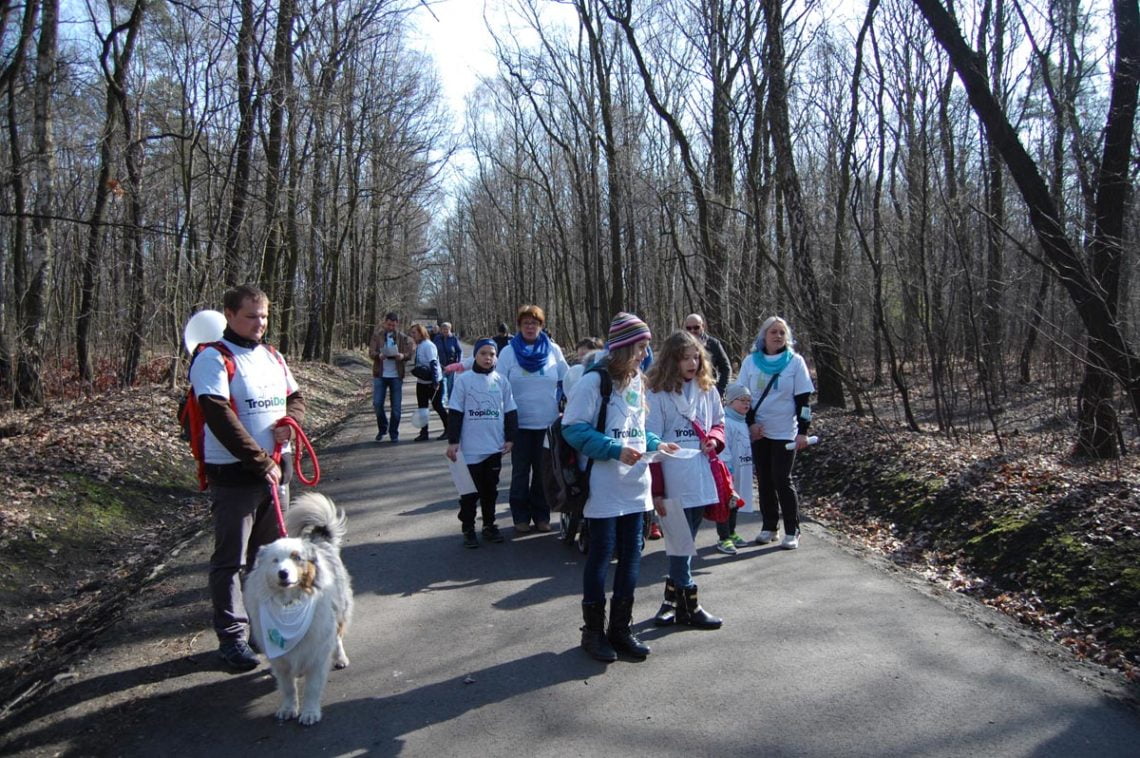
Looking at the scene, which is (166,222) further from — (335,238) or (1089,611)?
(335,238)

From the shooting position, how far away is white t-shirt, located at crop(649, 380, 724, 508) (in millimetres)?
5078

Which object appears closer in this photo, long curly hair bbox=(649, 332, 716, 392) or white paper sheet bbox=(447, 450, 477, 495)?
long curly hair bbox=(649, 332, 716, 392)

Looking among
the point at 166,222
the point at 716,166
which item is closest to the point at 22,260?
the point at 166,222

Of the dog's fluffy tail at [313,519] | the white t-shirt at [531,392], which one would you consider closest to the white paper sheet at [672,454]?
the dog's fluffy tail at [313,519]

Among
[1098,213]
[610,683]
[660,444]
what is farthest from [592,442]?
[1098,213]

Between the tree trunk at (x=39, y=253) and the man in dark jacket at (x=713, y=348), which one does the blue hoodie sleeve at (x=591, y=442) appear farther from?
the tree trunk at (x=39, y=253)

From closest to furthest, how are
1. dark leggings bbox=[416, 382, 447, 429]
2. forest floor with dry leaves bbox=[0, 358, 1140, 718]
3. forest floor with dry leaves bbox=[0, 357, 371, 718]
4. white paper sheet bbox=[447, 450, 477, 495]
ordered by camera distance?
forest floor with dry leaves bbox=[0, 358, 1140, 718], forest floor with dry leaves bbox=[0, 357, 371, 718], white paper sheet bbox=[447, 450, 477, 495], dark leggings bbox=[416, 382, 447, 429]

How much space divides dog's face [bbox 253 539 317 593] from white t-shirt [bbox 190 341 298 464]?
0.78 metres

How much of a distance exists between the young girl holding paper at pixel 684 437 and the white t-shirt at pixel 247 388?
2.36m

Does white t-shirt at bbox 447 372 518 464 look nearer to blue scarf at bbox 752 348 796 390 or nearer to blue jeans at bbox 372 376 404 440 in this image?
blue scarf at bbox 752 348 796 390

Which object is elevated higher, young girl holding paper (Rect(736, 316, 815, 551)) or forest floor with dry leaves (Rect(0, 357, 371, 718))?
young girl holding paper (Rect(736, 316, 815, 551))

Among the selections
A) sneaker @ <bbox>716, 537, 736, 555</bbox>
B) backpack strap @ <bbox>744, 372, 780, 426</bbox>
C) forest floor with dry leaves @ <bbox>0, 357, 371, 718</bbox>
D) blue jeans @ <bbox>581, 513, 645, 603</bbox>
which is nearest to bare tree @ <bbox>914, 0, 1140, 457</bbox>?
backpack strap @ <bbox>744, 372, 780, 426</bbox>

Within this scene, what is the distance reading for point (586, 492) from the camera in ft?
15.9

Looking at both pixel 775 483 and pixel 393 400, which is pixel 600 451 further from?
pixel 393 400
